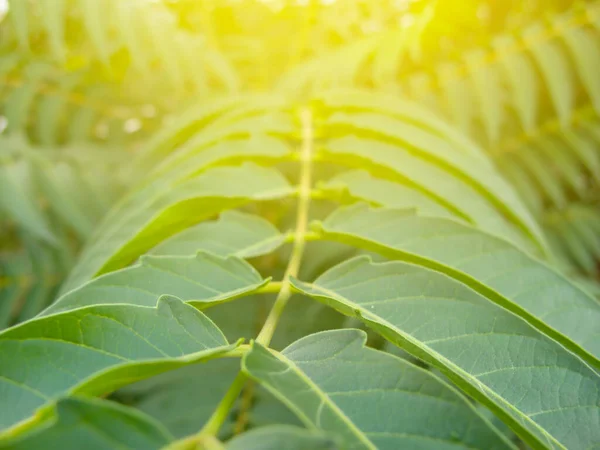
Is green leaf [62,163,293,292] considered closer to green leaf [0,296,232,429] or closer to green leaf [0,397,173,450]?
green leaf [0,296,232,429]

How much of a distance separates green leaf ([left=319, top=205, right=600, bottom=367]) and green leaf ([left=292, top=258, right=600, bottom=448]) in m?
0.06

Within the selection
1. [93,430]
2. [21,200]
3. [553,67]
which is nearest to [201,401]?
[21,200]

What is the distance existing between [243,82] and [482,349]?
1.46 m

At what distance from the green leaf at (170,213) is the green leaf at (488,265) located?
138mm

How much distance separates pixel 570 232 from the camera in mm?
1353

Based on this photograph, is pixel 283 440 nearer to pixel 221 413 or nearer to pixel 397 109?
pixel 221 413

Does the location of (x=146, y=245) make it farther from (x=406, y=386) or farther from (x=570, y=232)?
(x=570, y=232)

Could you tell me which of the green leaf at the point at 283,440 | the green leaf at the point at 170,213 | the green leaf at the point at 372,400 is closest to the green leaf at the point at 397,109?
the green leaf at the point at 170,213

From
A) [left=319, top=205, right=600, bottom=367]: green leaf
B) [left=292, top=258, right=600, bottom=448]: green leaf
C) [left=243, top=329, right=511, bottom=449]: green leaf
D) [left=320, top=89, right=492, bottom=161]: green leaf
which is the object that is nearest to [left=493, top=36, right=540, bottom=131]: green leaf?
[left=320, top=89, right=492, bottom=161]: green leaf

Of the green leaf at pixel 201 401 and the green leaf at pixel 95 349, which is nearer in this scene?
the green leaf at pixel 95 349

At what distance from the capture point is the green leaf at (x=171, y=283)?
409 mm

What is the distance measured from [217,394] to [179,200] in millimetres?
507

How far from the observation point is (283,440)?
0.24 meters

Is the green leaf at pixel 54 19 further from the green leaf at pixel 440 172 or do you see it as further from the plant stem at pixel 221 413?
the plant stem at pixel 221 413
